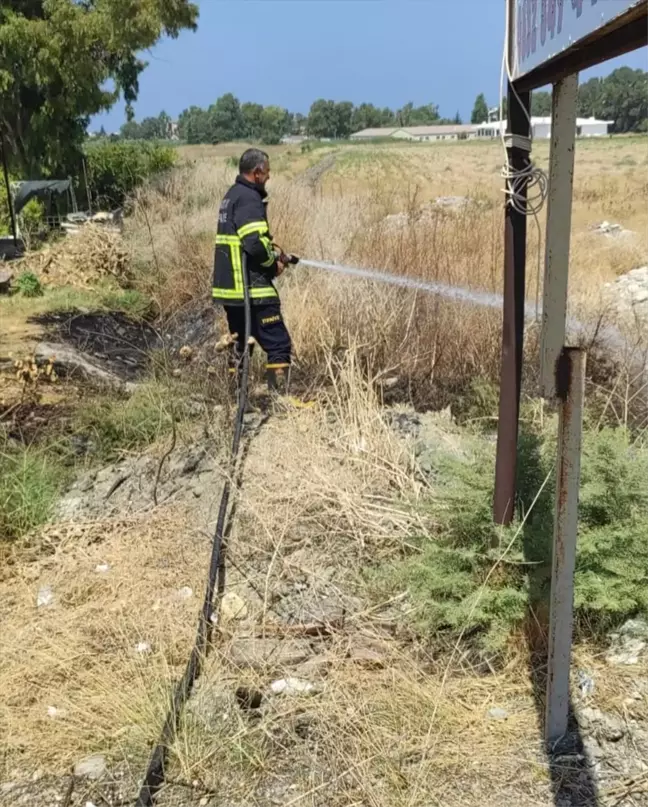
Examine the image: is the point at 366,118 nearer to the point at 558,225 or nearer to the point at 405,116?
the point at 405,116

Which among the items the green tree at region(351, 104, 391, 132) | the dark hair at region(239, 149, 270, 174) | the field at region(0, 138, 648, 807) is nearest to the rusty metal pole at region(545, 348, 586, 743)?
the field at region(0, 138, 648, 807)

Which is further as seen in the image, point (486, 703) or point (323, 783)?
point (486, 703)

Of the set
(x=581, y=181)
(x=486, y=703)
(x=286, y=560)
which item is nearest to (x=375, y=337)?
(x=286, y=560)

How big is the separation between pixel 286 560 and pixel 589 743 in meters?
1.58

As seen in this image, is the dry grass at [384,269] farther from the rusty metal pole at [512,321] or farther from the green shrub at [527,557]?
the rusty metal pole at [512,321]

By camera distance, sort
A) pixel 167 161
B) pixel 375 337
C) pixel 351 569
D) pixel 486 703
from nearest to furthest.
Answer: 1. pixel 486 703
2. pixel 351 569
3. pixel 375 337
4. pixel 167 161

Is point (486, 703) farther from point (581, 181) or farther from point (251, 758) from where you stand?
point (581, 181)

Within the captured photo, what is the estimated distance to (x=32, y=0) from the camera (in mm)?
16453

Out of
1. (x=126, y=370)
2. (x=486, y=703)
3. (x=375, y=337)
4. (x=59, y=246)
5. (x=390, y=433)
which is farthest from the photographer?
(x=59, y=246)

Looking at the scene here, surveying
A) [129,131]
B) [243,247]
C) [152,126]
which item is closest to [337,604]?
[243,247]

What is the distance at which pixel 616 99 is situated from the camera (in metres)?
20.9

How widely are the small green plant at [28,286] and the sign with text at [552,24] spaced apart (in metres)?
9.88

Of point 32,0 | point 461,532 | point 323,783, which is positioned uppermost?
point 32,0

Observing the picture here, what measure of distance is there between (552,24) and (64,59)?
1639cm
